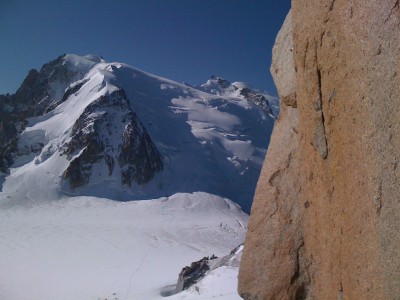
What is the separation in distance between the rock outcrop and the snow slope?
9.15 meters

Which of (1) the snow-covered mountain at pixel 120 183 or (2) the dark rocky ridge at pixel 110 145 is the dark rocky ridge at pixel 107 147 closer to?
(2) the dark rocky ridge at pixel 110 145

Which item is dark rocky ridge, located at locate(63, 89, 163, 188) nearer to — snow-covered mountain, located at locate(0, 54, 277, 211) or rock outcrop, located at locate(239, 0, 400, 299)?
snow-covered mountain, located at locate(0, 54, 277, 211)

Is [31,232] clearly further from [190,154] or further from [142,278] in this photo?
[190,154]

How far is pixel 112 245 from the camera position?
1518 inches

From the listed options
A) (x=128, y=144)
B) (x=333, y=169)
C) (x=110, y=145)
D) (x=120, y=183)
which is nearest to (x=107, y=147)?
(x=110, y=145)

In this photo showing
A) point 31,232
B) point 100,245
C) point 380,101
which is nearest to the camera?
point 380,101

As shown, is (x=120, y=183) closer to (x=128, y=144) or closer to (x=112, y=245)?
(x=128, y=144)

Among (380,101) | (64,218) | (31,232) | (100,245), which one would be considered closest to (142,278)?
(100,245)

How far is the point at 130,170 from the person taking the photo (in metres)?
59.7

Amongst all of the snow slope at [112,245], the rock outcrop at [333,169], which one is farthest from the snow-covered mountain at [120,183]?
the rock outcrop at [333,169]

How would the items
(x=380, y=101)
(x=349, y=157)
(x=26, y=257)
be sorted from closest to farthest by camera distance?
(x=380, y=101) → (x=349, y=157) → (x=26, y=257)

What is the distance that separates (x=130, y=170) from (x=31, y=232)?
19.3 m

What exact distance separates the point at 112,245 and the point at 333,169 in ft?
122

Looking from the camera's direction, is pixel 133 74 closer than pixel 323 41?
No
